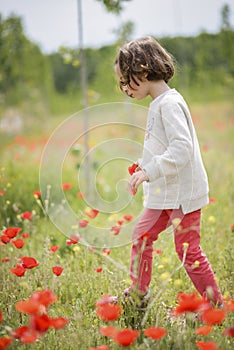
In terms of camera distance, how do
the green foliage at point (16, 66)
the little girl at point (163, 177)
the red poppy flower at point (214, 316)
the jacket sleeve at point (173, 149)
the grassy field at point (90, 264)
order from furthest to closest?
the green foliage at point (16, 66), the little girl at point (163, 177), the jacket sleeve at point (173, 149), the grassy field at point (90, 264), the red poppy flower at point (214, 316)

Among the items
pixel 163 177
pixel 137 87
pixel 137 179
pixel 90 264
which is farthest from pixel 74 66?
pixel 137 179

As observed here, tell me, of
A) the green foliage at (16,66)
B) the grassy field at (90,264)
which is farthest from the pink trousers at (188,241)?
the green foliage at (16,66)

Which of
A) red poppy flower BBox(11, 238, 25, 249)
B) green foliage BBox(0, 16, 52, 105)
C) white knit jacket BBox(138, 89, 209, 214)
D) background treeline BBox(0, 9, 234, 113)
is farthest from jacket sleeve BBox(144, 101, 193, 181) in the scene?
green foliage BBox(0, 16, 52, 105)

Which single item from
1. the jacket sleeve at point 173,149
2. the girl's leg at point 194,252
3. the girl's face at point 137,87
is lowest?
the girl's leg at point 194,252

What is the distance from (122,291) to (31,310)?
877mm

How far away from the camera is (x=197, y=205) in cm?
215

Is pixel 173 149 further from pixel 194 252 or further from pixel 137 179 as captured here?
pixel 194 252

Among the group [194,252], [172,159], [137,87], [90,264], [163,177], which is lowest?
[90,264]

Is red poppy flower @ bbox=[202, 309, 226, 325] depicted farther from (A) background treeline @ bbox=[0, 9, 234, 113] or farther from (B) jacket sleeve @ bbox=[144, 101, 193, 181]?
(A) background treeline @ bbox=[0, 9, 234, 113]

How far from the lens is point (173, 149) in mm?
1969

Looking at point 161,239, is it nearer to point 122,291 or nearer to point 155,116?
point 122,291

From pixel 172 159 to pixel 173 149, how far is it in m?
0.04

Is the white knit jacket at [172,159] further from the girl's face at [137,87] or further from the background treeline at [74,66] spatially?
the background treeline at [74,66]

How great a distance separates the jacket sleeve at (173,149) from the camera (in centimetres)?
197
